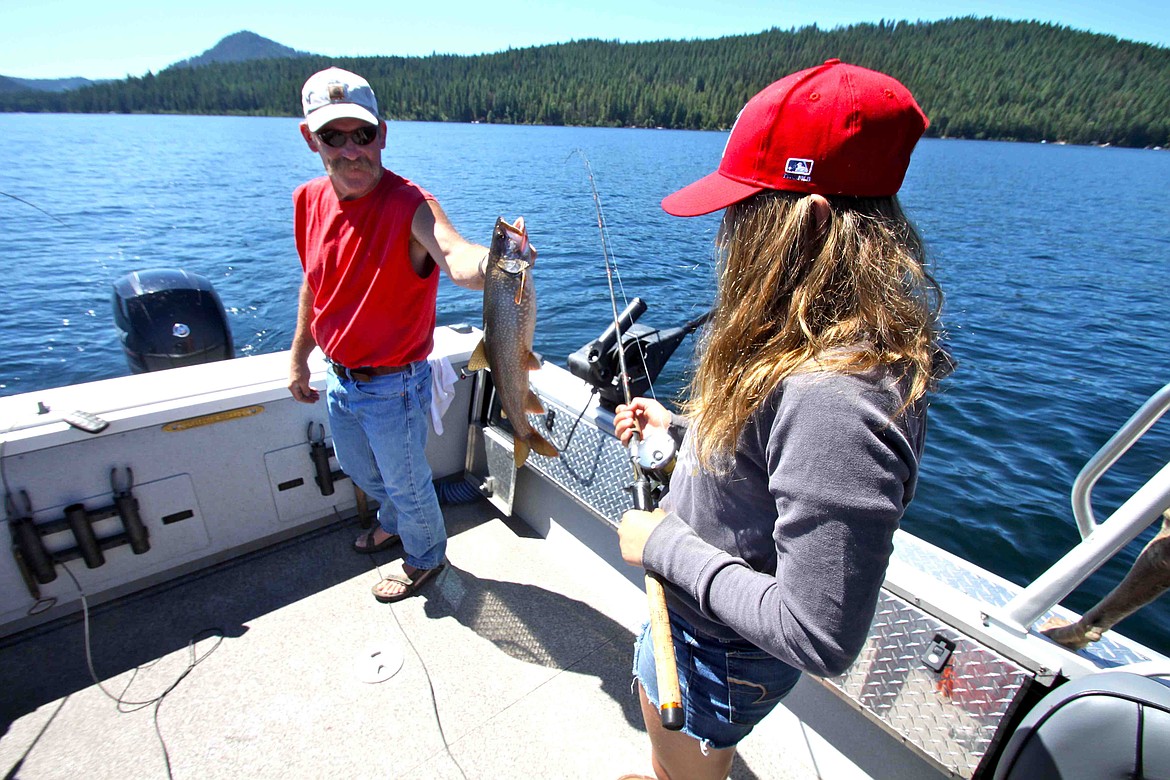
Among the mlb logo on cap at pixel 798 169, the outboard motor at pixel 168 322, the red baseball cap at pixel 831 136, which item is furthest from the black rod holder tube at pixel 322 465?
the mlb logo on cap at pixel 798 169

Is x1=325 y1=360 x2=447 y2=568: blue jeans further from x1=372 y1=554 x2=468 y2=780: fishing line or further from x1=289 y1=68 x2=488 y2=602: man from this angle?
x1=372 y1=554 x2=468 y2=780: fishing line

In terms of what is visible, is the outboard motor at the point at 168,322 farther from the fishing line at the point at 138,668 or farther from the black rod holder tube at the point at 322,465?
the fishing line at the point at 138,668

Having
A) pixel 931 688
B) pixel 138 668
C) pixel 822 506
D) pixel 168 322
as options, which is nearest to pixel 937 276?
pixel 931 688

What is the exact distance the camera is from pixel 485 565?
10.8 ft

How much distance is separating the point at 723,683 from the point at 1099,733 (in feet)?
2.37

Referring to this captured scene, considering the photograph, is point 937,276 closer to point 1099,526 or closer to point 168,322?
point 1099,526

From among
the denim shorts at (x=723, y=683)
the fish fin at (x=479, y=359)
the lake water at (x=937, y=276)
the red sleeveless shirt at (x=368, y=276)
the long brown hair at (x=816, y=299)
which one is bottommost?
the lake water at (x=937, y=276)

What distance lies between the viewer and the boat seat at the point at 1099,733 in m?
1.04

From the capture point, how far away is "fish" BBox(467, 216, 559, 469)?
6.48 ft

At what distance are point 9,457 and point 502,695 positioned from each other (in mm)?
2317

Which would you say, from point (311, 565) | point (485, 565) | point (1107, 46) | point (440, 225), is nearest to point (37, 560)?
point (311, 565)

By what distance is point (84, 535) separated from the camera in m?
2.60

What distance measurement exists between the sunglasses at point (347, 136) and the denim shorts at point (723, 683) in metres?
2.11

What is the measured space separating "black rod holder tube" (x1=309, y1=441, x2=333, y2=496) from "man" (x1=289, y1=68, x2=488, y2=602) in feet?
1.32
